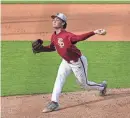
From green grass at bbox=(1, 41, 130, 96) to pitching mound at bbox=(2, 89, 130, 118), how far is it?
0.37 metres

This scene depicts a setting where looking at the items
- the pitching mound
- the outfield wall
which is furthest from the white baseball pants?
the outfield wall

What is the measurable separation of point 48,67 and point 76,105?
6.88 ft

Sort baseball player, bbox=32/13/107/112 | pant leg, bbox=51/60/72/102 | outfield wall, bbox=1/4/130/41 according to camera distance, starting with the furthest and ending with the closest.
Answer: outfield wall, bbox=1/4/130/41, pant leg, bbox=51/60/72/102, baseball player, bbox=32/13/107/112

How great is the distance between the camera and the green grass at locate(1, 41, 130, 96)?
27.7 ft

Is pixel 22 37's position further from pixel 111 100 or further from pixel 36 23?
pixel 111 100

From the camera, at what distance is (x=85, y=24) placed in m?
13.0

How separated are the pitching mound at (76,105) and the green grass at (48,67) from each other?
14.5 inches

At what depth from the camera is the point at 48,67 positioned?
9406mm

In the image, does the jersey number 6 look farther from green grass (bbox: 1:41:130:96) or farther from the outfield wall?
the outfield wall

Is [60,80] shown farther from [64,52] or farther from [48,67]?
[48,67]

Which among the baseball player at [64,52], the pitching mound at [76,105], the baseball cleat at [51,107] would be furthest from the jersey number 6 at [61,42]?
the pitching mound at [76,105]

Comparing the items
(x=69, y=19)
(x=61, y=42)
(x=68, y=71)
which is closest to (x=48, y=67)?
(x=68, y=71)

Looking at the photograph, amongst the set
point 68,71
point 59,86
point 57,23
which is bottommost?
point 59,86

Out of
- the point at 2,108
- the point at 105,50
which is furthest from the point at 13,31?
the point at 2,108
